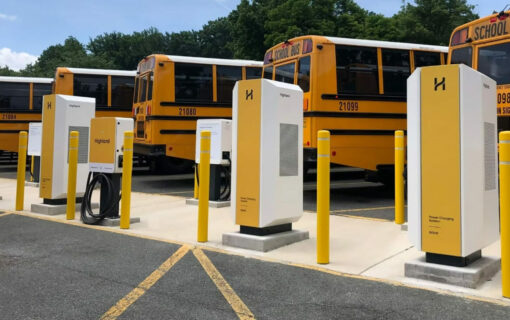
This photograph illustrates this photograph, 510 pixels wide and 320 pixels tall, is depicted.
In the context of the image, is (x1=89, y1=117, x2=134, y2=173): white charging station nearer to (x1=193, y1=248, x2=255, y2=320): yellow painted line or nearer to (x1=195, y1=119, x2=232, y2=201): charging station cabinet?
(x1=195, y1=119, x2=232, y2=201): charging station cabinet

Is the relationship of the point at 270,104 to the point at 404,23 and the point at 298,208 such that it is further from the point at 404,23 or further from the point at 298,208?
the point at 404,23

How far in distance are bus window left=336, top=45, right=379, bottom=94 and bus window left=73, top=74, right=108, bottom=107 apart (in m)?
8.72

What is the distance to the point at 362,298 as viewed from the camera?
11.9ft

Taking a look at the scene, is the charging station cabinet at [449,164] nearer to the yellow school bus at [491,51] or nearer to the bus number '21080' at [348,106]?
the yellow school bus at [491,51]

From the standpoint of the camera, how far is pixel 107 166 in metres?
6.78

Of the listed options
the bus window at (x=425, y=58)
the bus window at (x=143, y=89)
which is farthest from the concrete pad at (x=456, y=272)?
the bus window at (x=143, y=89)

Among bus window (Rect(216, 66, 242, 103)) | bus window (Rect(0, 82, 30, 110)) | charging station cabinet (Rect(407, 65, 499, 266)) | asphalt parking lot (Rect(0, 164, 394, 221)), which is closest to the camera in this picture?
charging station cabinet (Rect(407, 65, 499, 266))

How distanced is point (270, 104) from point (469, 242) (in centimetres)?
244

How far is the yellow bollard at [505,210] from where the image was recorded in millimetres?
3621

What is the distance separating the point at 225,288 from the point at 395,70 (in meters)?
6.83

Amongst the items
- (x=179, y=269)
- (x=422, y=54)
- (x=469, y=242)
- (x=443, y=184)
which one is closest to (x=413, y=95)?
(x=443, y=184)

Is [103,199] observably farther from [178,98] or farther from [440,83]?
[178,98]

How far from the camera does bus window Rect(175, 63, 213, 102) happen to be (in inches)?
457

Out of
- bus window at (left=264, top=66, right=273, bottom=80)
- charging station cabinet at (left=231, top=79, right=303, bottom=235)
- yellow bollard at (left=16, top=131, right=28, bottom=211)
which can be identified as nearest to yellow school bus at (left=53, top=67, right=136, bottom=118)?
bus window at (left=264, top=66, right=273, bottom=80)
